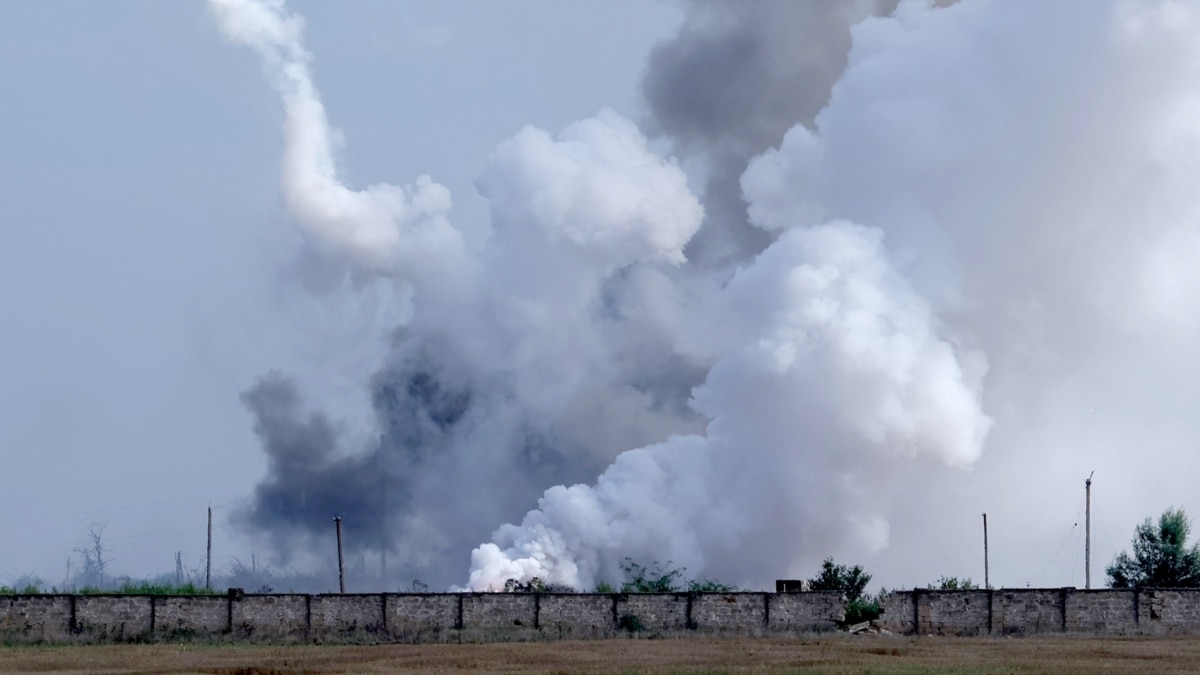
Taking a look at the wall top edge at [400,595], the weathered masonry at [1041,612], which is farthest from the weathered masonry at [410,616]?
the weathered masonry at [1041,612]

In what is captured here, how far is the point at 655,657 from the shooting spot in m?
58.4

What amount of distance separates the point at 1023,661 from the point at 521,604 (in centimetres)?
2970

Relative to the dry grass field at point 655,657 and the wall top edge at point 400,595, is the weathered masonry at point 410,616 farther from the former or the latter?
the dry grass field at point 655,657

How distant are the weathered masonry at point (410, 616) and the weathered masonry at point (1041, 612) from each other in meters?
3.73

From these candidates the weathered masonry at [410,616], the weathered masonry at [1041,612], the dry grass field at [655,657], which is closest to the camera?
the dry grass field at [655,657]

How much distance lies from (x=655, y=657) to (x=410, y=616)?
895 inches

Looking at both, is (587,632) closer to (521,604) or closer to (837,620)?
(521,604)

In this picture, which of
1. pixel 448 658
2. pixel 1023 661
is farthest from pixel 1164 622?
pixel 448 658

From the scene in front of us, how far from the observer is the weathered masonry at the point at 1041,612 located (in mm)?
78062

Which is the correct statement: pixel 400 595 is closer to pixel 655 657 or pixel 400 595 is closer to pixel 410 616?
pixel 410 616

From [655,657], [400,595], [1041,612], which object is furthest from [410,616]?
[1041,612]

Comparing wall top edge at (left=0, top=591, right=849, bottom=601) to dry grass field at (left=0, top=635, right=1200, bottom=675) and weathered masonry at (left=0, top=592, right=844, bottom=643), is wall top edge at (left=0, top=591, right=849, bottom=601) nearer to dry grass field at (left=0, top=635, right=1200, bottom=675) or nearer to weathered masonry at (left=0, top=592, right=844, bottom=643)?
weathered masonry at (left=0, top=592, right=844, bottom=643)

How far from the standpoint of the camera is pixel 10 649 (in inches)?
2741

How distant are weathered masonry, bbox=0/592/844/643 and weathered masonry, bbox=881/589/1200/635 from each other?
3.73 meters
